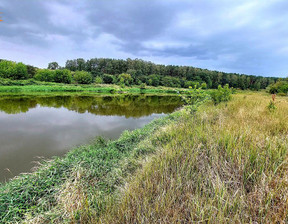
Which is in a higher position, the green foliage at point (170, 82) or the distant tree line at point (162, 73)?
the distant tree line at point (162, 73)

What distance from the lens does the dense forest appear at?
210 ft

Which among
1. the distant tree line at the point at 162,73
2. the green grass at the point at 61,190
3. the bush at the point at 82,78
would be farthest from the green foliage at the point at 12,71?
the green grass at the point at 61,190

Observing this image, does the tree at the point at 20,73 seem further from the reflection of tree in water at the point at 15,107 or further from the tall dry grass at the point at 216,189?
the tall dry grass at the point at 216,189

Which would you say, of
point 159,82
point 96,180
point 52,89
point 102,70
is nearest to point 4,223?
point 96,180

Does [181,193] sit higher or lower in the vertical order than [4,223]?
higher

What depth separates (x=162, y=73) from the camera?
3952 inches

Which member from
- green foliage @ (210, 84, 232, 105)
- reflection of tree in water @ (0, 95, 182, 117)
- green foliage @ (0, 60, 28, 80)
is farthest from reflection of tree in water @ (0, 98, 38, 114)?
green foliage @ (0, 60, 28, 80)

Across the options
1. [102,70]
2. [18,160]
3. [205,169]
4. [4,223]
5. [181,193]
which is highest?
[102,70]

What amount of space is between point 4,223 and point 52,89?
4778 centimetres

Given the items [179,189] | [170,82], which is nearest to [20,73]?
[170,82]

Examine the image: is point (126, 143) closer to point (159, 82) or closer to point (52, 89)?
point (52, 89)

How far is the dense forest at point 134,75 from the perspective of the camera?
64125 millimetres

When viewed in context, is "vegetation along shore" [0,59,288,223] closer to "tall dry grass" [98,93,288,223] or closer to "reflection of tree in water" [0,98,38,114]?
"tall dry grass" [98,93,288,223]

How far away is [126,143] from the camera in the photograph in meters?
6.24
